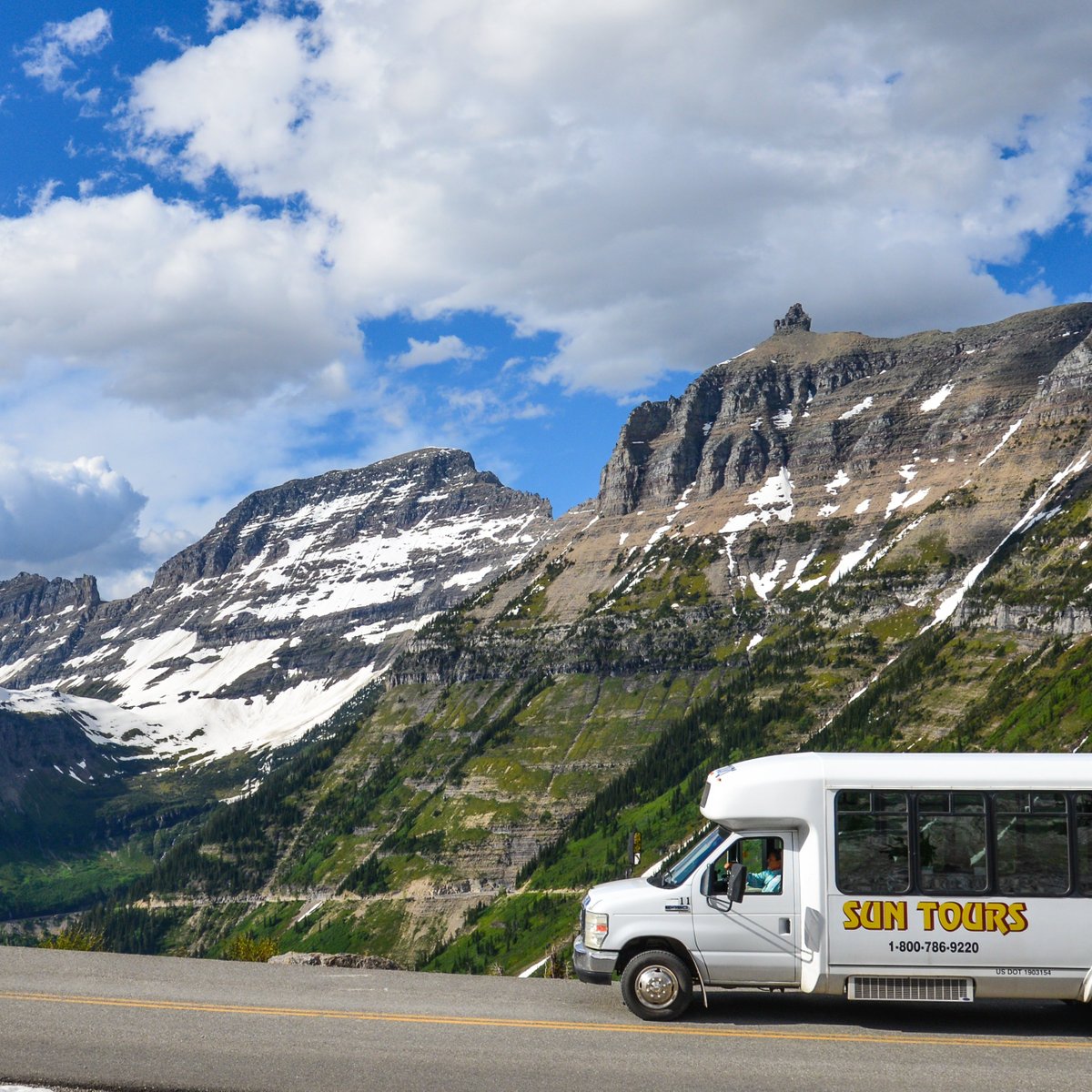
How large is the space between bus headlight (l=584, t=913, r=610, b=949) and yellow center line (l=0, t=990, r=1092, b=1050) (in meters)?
1.48

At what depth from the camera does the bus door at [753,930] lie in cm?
2322

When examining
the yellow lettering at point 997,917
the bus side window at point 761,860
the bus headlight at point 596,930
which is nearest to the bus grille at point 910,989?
the yellow lettering at point 997,917

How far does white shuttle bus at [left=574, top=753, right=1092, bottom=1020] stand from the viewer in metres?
22.6

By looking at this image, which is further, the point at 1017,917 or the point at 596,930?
the point at 596,930

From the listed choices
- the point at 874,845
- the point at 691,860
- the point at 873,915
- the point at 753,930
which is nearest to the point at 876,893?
the point at 873,915

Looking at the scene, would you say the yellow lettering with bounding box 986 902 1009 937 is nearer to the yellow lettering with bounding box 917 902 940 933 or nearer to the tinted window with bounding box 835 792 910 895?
the yellow lettering with bounding box 917 902 940 933

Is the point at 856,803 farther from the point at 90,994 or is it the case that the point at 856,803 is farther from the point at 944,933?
the point at 90,994

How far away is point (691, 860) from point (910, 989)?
4.73 m

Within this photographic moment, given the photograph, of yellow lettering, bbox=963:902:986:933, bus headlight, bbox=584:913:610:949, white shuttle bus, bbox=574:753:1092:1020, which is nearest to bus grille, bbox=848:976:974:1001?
white shuttle bus, bbox=574:753:1092:1020

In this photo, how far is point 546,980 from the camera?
28922 millimetres

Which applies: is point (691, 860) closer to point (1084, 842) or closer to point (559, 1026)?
point (559, 1026)

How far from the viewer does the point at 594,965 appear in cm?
2373

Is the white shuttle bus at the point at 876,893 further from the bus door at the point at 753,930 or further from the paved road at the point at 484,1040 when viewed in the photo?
the paved road at the point at 484,1040

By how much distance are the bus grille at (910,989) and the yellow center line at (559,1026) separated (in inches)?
26.8
